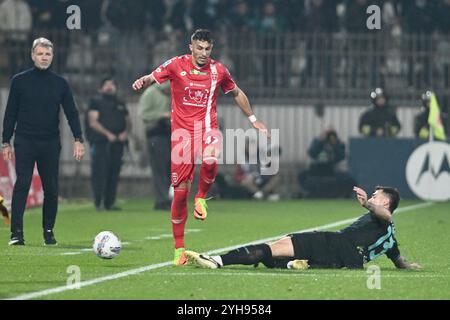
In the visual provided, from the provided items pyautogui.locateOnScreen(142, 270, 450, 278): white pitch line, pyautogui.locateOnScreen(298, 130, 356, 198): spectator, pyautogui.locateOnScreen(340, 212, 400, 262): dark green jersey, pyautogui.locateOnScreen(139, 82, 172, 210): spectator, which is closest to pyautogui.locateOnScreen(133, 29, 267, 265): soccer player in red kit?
pyautogui.locateOnScreen(142, 270, 450, 278): white pitch line

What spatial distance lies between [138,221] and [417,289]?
9.39 m

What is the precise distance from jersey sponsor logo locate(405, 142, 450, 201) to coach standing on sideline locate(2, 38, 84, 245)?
11.4 m

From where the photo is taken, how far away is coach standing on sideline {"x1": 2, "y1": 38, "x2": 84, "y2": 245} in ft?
50.9

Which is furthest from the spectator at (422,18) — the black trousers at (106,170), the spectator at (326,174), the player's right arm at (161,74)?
the player's right arm at (161,74)

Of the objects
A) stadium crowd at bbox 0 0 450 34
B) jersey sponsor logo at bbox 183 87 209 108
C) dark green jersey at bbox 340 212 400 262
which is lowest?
dark green jersey at bbox 340 212 400 262

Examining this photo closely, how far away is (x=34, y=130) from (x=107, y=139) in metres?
7.53

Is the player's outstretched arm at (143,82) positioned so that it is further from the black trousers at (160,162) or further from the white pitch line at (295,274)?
the black trousers at (160,162)

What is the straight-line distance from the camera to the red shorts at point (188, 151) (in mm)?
13625

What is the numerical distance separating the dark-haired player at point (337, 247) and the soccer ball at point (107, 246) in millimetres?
1057

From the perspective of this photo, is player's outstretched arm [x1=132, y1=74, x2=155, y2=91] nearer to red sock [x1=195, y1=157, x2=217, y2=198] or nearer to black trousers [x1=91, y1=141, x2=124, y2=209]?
red sock [x1=195, y1=157, x2=217, y2=198]

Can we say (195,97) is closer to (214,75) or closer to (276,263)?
(214,75)

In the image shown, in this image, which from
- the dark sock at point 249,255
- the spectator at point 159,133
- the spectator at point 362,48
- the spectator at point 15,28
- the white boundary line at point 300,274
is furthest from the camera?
the spectator at point 362,48
